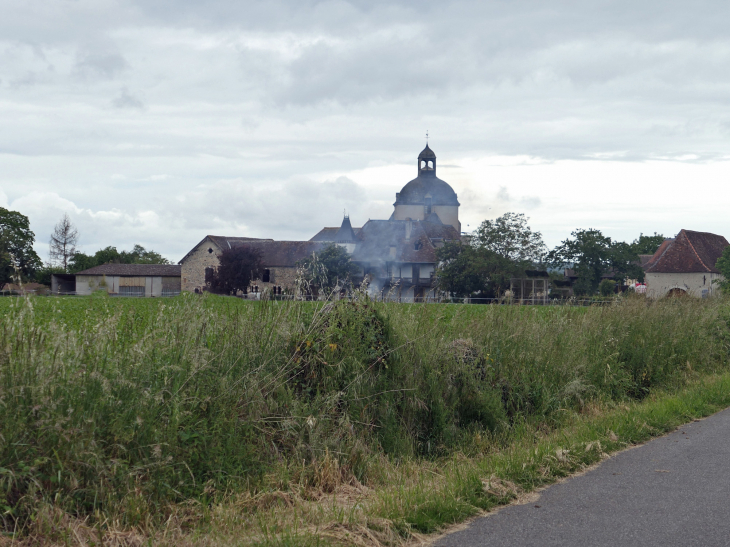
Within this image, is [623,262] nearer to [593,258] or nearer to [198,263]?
[593,258]

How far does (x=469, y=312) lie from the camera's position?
14.8 metres

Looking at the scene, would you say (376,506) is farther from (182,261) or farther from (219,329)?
(182,261)

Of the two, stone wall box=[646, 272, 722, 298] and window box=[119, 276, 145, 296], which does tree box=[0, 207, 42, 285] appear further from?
stone wall box=[646, 272, 722, 298]

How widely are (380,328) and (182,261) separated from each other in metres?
99.9

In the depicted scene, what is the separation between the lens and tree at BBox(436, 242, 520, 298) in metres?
71.2

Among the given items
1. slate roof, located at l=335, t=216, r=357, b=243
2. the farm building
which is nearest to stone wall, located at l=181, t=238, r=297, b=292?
the farm building

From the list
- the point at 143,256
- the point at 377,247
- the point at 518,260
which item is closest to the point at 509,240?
the point at 518,260

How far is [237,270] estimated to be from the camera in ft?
280

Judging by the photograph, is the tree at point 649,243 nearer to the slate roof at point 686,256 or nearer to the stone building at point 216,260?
the slate roof at point 686,256

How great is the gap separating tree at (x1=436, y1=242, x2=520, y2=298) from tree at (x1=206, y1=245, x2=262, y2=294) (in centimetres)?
2380

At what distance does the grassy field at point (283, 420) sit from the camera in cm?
523

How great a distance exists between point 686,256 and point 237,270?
51.0 m

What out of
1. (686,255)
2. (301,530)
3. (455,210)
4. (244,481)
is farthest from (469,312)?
(455,210)

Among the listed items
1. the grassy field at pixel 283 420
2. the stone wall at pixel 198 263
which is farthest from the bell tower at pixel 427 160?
the grassy field at pixel 283 420
